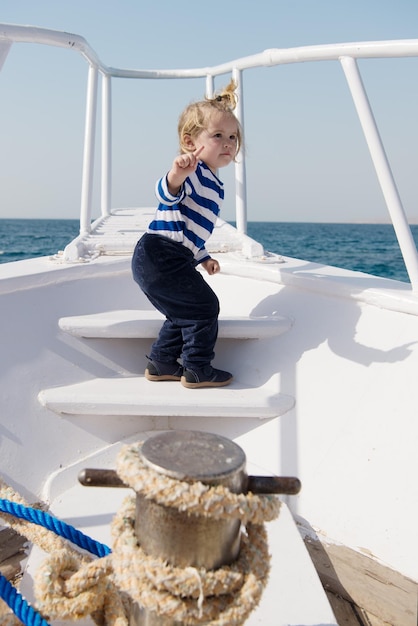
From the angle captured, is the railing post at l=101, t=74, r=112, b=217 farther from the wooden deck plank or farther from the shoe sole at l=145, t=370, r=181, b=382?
the wooden deck plank

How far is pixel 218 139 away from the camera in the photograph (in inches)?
59.4

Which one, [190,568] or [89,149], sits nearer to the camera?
[190,568]

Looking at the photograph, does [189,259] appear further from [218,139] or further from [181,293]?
[218,139]

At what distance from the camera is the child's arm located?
128 cm

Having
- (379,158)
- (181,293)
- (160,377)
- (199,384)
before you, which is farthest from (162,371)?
(379,158)

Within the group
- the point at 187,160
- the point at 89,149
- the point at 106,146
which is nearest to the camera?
the point at 187,160

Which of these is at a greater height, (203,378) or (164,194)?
(164,194)

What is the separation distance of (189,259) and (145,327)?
0.25 m

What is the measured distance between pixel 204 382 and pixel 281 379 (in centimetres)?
22

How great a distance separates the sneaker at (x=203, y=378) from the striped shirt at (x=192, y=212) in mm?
357

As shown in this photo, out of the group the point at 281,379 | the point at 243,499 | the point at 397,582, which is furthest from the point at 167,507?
the point at 281,379

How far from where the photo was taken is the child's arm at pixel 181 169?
128 centimetres

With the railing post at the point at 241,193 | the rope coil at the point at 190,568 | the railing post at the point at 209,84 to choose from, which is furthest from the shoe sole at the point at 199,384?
the railing post at the point at 209,84

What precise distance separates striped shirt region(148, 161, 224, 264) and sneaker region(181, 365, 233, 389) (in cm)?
36
